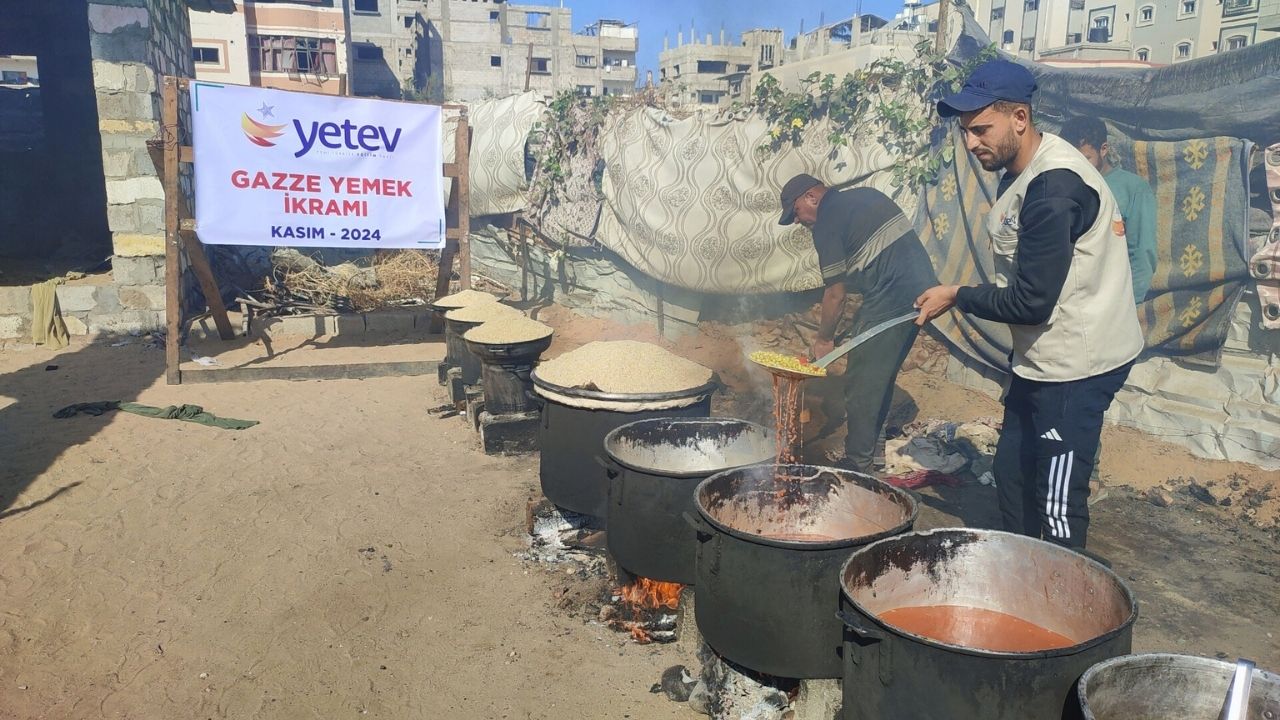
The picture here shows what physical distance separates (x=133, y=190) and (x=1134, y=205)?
986cm

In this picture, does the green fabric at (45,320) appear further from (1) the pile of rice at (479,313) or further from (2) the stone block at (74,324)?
(1) the pile of rice at (479,313)

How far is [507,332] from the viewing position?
5.73 metres

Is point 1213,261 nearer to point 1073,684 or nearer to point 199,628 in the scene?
point 1073,684

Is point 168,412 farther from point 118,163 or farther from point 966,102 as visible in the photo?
point 966,102

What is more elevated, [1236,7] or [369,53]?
[369,53]

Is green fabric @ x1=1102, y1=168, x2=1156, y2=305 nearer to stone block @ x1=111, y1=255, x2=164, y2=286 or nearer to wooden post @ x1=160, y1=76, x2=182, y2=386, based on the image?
wooden post @ x1=160, y1=76, x2=182, y2=386

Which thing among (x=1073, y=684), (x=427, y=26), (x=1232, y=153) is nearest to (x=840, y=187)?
(x=1232, y=153)

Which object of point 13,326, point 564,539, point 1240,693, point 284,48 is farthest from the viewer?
point 284,48

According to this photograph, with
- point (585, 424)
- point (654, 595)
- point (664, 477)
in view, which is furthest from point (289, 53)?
point (664, 477)

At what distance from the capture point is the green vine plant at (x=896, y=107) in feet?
22.3

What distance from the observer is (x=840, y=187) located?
7270 millimetres

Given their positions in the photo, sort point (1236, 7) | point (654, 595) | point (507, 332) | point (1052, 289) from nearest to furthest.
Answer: point (1052, 289) < point (654, 595) < point (507, 332) < point (1236, 7)

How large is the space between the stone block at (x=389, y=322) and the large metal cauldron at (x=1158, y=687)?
357 inches

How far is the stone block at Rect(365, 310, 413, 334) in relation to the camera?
385 inches
